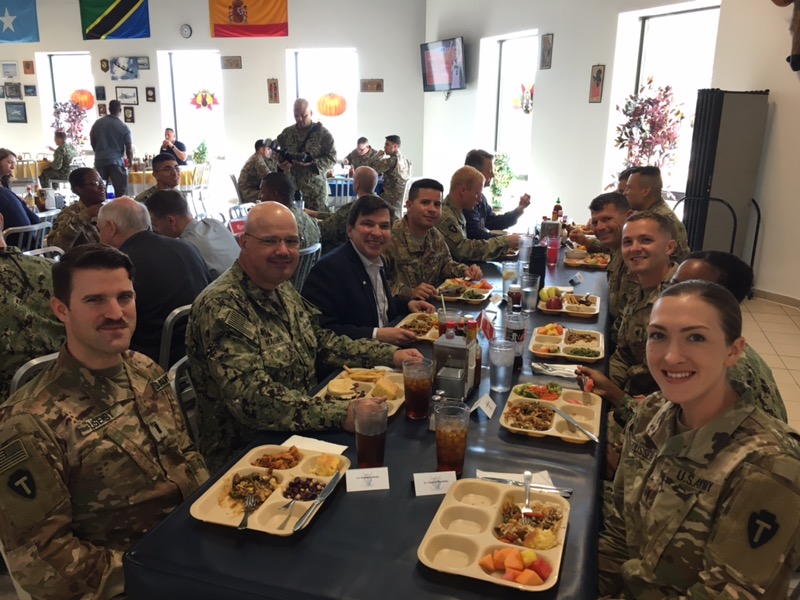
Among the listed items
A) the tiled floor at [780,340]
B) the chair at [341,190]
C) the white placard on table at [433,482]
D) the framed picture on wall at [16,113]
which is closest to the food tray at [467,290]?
the white placard on table at [433,482]

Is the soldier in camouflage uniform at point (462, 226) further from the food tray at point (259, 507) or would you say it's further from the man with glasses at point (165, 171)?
the food tray at point (259, 507)

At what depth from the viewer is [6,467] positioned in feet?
4.35

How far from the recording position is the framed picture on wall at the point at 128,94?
12.2 m

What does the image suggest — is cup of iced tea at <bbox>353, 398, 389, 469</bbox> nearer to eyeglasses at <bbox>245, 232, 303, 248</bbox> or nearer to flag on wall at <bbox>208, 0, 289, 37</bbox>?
eyeglasses at <bbox>245, 232, 303, 248</bbox>

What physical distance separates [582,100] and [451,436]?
23.3 feet

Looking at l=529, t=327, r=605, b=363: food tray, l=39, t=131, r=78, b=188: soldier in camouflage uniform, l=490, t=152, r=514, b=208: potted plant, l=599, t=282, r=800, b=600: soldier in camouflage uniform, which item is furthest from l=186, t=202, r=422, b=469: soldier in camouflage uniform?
l=39, t=131, r=78, b=188: soldier in camouflage uniform

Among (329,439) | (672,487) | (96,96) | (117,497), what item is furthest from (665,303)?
(96,96)

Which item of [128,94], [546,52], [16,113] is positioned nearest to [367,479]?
[546,52]

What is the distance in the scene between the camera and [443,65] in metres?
10.0

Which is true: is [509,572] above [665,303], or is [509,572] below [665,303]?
below

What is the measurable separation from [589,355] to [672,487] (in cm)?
111

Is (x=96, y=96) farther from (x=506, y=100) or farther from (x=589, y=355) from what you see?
(x=589, y=355)

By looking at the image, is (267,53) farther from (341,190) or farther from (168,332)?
(168,332)

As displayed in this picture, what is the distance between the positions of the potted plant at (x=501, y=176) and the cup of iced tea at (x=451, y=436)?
326 inches
